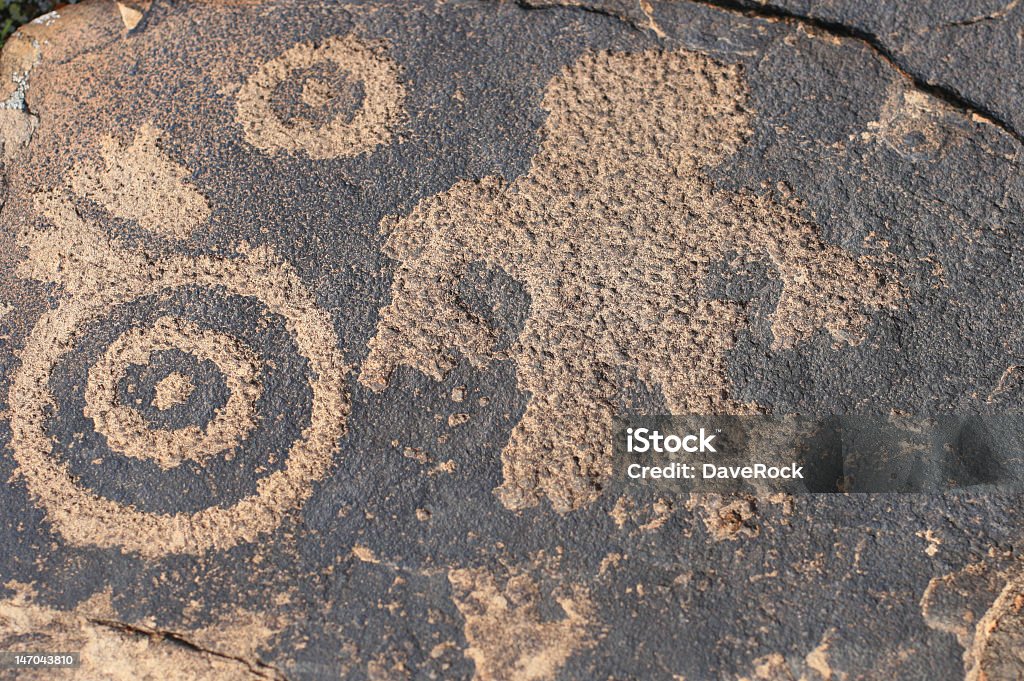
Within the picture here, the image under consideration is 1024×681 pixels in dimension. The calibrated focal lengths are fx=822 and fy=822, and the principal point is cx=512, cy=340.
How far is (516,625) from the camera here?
1150 millimetres

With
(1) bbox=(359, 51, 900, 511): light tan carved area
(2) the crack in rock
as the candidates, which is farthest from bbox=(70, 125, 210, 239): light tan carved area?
(2) the crack in rock

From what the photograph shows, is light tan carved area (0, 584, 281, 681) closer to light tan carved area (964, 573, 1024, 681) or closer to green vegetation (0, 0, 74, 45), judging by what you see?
light tan carved area (964, 573, 1024, 681)

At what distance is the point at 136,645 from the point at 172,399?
351 millimetres

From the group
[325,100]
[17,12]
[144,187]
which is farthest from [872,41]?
[17,12]

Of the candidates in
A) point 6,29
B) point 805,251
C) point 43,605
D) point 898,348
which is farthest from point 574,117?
point 6,29

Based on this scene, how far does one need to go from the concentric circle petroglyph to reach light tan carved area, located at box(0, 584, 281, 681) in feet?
0.74

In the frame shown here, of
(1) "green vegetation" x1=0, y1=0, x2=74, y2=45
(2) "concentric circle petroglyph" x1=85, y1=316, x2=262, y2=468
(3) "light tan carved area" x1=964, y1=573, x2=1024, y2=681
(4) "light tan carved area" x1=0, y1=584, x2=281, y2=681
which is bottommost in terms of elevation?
(3) "light tan carved area" x1=964, y1=573, x2=1024, y2=681

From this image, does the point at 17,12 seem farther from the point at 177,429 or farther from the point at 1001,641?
the point at 1001,641

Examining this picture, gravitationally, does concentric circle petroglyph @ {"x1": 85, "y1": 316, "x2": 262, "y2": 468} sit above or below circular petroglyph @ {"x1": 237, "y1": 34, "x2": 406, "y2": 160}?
below

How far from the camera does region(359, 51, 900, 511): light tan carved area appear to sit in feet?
3.81

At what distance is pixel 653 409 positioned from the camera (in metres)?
1.16

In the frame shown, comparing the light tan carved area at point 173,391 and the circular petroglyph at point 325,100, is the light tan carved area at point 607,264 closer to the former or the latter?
the circular petroglyph at point 325,100

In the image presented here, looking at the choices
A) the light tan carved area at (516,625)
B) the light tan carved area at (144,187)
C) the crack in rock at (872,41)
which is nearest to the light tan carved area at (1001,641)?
the light tan carved area at (516,625)

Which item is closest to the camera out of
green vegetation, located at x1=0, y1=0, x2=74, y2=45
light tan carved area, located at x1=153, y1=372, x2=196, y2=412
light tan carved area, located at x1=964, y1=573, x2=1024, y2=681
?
light tan carved area, located at x1=964, y1=573, x2=1024, y2=681
